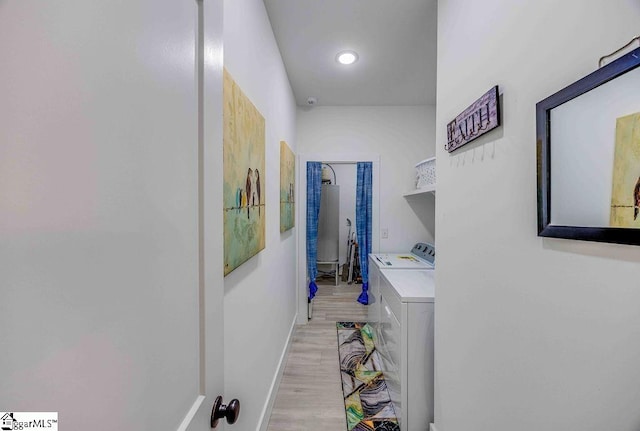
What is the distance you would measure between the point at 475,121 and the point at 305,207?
2.34 meters

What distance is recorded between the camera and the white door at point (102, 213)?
0.90 ft

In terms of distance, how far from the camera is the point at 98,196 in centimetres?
36

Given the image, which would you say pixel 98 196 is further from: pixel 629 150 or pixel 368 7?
pixel 368 7

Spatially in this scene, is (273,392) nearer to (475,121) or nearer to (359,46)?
(475,121)

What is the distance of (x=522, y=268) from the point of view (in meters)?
0.84

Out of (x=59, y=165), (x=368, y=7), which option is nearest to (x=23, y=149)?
(x=59, y=165)

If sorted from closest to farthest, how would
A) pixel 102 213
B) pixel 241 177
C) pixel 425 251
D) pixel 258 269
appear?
pixel 102 213
pixel 241 177
pixel 258 269
pixel 425 251

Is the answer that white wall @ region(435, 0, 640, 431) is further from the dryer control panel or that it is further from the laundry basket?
the dryer control panel

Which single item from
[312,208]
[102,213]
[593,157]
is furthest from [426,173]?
[102,213]

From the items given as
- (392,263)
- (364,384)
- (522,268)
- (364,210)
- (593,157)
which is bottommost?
(364,384)

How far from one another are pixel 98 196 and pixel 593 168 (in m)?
0.92

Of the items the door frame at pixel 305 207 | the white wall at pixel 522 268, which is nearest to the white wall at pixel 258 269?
the door frame at pixel 305 207

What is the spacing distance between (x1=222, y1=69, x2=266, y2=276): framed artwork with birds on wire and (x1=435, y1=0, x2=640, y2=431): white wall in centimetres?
95

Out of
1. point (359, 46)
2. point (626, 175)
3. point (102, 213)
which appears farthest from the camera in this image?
point (359, 46)
